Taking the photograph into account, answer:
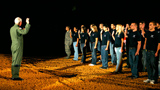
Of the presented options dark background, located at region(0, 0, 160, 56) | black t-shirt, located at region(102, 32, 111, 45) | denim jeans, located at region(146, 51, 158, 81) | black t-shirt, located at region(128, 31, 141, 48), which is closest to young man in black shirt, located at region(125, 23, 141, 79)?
black t-shirt, located at region(128, 31, 141, 48)

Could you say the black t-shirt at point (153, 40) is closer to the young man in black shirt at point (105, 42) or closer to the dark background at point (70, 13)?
the young man in black shirt at point (105, 42)

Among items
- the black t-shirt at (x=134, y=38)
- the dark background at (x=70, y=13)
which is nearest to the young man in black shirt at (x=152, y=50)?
the black t-shirt at (x=134, y=38)

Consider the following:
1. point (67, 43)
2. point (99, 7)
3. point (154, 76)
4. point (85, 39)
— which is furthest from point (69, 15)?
point (154, 76)

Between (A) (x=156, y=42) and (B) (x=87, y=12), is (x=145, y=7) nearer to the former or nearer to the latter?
(B) (x=87, y=12)

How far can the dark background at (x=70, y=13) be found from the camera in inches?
1169

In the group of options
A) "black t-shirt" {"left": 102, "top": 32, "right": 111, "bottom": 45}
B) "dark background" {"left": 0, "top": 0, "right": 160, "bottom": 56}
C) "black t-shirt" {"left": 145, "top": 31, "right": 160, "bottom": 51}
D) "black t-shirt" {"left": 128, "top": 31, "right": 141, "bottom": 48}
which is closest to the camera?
"black t-shirt" {"left": 145, "top": 31, "right": 160, "bottom": 51}

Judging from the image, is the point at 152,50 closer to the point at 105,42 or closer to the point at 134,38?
the point at 134,38

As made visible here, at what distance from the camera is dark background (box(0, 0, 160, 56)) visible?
97.5ft

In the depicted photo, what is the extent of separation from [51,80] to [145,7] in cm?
3025

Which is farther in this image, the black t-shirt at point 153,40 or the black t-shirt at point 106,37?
the black t-shirt at point 106,37

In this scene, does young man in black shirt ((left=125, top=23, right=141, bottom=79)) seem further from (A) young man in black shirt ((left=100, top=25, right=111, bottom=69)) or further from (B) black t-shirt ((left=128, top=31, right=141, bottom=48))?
(A) young man in black shirt ((left=100, top=25, right=111, bottom=69))

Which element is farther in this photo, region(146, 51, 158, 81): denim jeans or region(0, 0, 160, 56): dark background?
region(0, 0, 160, 56): dark background

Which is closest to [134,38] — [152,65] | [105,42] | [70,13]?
[152,65]

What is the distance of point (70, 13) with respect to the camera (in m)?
31.7
